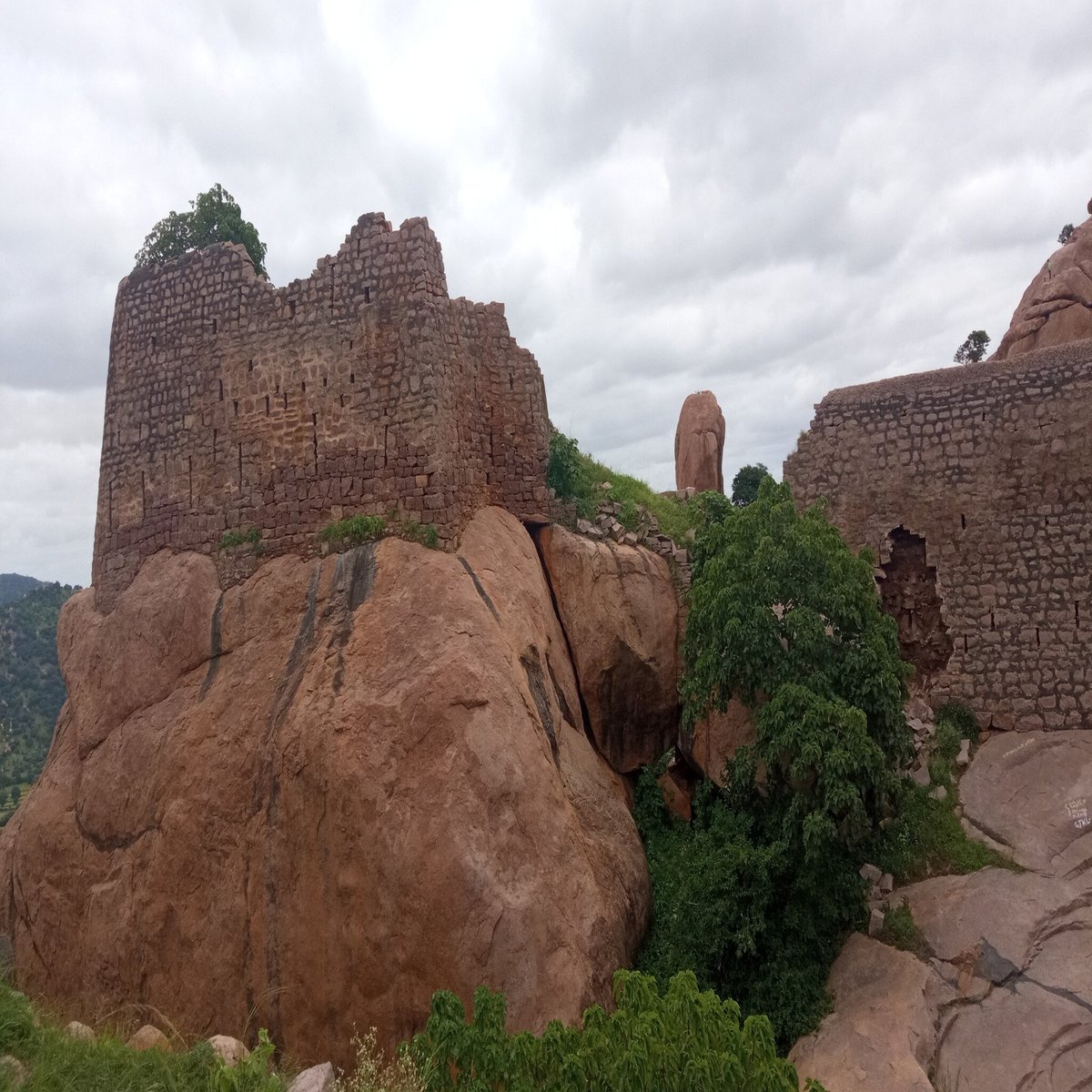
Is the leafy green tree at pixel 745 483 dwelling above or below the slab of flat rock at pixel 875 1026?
above

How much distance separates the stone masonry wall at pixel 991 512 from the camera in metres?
12.6

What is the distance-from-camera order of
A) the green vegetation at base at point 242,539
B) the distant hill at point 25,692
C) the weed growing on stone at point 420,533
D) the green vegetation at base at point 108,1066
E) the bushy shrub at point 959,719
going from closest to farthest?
the green vegetation at base at point 108,1066 < the weed growing on stone at point 420,533 < the green vegetation at base at point 242,539 < the bushy shrub at point 959,719 < the distant hill at point 25,692

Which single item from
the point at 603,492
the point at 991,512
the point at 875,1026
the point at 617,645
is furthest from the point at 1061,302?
the point at 875,1026

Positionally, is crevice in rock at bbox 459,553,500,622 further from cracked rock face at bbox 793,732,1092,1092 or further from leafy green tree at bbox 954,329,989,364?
leafy green tree at bbox 954,329,989,364

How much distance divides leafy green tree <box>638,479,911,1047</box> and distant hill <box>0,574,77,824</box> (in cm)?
4634

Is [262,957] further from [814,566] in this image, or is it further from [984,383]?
[984,383]

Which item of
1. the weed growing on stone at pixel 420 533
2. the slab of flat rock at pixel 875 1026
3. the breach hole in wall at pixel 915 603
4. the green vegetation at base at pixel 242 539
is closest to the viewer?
the slab of flat rock at pixel 875 1026

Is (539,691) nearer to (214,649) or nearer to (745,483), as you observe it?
(214,649)

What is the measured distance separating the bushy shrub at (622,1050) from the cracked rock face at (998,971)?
9.92 ft

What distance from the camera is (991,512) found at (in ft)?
43.2

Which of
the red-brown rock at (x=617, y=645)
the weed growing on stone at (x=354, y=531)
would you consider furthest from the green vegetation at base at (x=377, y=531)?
the red-brown rock at (x=617, y=645)

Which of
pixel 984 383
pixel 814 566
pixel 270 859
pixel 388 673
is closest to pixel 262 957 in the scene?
pixel 270 859

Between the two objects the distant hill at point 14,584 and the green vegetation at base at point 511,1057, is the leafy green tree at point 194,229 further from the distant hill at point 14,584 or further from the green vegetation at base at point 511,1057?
the distant hill at point 14,584

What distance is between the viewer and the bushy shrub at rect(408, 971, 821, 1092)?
253 inches
